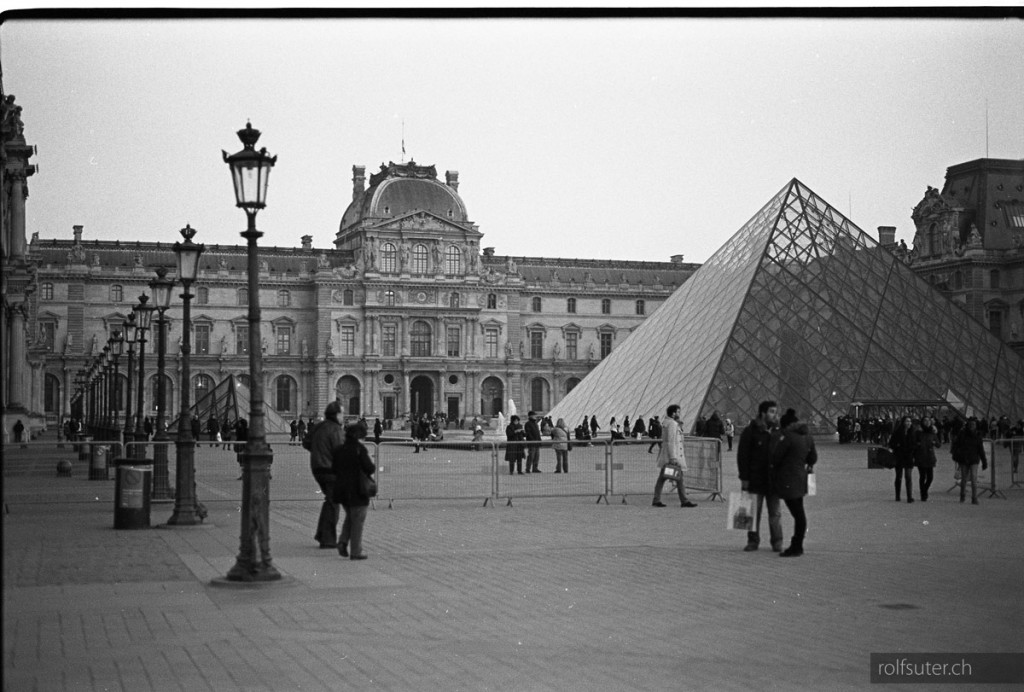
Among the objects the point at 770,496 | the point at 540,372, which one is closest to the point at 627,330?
the point at 540,372

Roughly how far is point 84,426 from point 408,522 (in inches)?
1576

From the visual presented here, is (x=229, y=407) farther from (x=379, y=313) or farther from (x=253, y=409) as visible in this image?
(x=379, y=313)

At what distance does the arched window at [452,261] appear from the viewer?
8662cm

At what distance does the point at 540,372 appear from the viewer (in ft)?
290

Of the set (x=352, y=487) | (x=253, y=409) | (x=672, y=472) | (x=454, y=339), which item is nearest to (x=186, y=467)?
(x=352, y=487)

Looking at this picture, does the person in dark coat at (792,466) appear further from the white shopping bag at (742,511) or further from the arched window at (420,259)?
the arched window at (420,259)

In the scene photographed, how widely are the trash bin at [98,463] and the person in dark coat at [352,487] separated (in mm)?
11307

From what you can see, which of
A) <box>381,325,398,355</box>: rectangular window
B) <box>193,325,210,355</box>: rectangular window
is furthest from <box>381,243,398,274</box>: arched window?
<box>193,325,210,355</box>: rectangular window

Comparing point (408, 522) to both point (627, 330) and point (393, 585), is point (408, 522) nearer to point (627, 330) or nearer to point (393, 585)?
point (393, 585)

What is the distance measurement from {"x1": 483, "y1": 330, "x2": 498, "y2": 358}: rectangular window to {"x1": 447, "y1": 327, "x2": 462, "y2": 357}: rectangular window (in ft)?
5.87

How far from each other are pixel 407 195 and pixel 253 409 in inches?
3072

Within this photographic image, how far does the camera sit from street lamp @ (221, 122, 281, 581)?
914 centimetres

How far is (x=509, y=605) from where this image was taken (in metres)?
7.93

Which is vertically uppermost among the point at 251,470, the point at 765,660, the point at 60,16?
the point at 60,16
